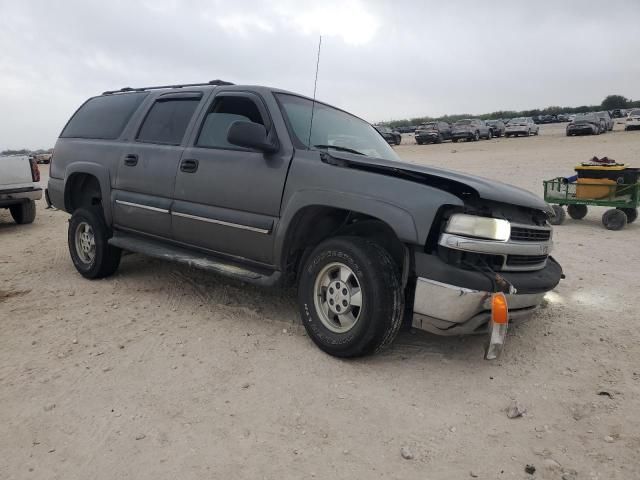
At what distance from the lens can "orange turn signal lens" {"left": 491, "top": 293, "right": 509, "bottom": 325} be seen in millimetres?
2893

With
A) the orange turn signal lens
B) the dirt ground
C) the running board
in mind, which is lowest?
the dirt ground

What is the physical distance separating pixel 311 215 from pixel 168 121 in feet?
6.49

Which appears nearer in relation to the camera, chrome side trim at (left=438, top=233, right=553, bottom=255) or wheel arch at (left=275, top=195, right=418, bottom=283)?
chrome side trim at (left=438, top=233, right=553, bottom=255)

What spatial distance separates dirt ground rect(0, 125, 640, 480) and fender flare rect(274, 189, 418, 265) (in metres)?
0.81

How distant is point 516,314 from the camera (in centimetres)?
325

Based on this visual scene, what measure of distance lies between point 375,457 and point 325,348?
41.7 inches

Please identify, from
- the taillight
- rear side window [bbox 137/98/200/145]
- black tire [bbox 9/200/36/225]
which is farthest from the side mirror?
black tire [bbox 9/200/36/225]

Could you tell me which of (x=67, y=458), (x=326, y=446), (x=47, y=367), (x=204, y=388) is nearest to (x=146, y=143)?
(x=47, y=367)

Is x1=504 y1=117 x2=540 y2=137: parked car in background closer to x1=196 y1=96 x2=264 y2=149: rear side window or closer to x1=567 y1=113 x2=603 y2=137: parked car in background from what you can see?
x1=567 y1=113 x2=603 y2=137: parked car in background

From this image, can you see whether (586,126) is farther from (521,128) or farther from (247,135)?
(247,135)

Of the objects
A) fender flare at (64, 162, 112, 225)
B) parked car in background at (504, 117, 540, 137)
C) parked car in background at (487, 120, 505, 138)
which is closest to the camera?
fender flare at (64, 162, 112, 225)

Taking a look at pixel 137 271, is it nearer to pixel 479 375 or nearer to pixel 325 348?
pixel 325 348

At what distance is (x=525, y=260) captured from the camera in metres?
3.35

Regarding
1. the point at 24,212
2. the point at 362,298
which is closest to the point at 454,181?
the point at 362,298
